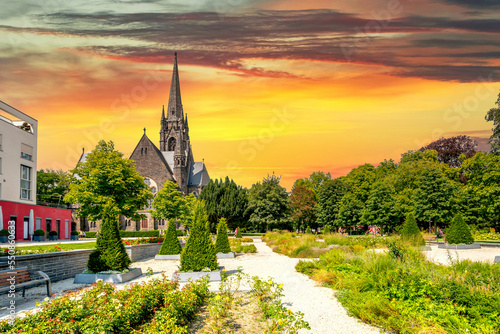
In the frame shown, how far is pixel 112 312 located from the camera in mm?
6852

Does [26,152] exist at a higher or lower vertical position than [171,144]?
lower

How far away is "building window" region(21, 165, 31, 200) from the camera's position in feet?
124

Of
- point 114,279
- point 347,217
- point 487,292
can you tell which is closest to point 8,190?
point 114,279

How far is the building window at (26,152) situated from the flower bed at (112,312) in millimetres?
34088

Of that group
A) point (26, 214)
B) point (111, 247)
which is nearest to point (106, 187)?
point (26, 214)

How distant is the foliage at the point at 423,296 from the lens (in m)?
7.24

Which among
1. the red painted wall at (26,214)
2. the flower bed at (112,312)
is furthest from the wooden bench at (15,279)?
the red painted wall at (26,214)

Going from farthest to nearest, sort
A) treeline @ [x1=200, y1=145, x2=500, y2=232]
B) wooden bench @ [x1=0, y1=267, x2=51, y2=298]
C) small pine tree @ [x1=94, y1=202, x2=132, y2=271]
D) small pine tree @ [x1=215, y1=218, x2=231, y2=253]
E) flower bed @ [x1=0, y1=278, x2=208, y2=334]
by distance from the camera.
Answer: treeline @ [x1=200, y1=145, x2=500, y2=232]
small pine tree @ [x1=215, y1=218, x2=231, y2=253]
small pine tree @ [x1=94, y1=202, x2=132, y2=271]
wooden bench @ [x1=0, y1=267, x2=51, y2=298]
flower bed @ [x1=0, y1=278, x2=208, y2=334]

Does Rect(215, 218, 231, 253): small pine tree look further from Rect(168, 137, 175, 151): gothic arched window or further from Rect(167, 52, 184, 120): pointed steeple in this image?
Rect(168, 137, 175, 151): gothic arched window

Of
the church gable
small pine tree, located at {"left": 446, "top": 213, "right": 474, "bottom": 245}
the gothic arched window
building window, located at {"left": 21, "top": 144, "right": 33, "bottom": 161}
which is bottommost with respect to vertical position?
small pine tree, located at {"left": 446, "top": 213, "right": 474, "bottom": 245}

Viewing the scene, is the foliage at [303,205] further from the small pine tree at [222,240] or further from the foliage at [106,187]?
the small pine tree at [222,240]

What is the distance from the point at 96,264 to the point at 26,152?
2978 cm

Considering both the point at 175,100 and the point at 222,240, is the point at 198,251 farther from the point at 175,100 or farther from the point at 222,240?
the point at 175,100

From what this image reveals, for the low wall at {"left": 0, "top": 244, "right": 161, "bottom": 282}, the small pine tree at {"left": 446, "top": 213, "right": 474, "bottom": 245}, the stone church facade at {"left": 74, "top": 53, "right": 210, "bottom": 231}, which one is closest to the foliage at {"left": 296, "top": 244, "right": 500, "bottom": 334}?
the low wall at {"left": 0, "top": 244, "right": 161, "bottom": 282}
